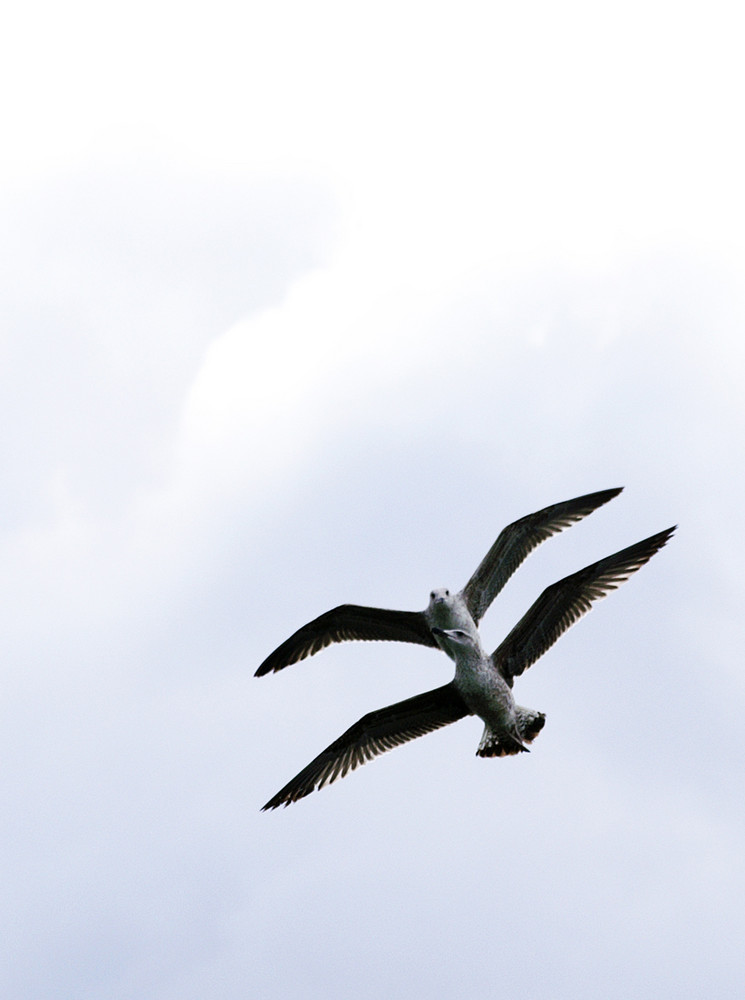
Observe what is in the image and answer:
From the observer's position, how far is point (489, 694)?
2066 cm

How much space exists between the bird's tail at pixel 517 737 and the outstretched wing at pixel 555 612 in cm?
63

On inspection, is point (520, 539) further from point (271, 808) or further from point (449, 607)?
point (271, 808)

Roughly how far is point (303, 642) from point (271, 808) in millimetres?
2545

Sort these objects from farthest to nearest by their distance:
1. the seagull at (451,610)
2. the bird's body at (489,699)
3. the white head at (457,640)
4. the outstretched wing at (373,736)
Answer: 1. the outstretched wing at (373,736)
2. the seagull at (451,610)
3. the bird's body at (489,699)
4. the white head at (457,640)

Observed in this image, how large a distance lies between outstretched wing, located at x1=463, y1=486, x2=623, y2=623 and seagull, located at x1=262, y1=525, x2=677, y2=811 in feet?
2.01

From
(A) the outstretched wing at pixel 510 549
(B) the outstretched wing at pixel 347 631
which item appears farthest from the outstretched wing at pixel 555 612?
(B) the outstretched wing at pixel 347 631

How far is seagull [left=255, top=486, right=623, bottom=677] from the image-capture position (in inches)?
819

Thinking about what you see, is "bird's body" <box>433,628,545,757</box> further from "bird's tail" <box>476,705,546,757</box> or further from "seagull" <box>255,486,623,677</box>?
"seagull" <box>255,486,623,677</box>

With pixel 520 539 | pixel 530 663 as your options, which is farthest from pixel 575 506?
pixel 530 663

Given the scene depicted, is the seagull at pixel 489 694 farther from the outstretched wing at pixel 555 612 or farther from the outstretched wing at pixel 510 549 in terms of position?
the outstretched wing at pixel 510 549

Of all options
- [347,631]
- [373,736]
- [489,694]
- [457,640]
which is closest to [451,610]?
[457,640]

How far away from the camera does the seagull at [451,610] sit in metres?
20.8

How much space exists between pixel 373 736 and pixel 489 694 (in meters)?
2.65

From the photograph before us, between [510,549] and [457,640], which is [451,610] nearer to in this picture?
[457,640]
